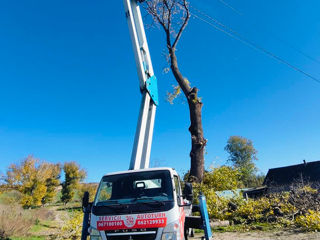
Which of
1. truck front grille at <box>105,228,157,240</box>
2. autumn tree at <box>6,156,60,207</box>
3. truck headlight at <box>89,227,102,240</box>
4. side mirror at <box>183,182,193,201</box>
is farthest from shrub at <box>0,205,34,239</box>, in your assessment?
autumn tree at <box>6,156,60,207</box>

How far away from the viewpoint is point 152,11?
12836 mm

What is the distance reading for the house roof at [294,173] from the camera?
24.6m

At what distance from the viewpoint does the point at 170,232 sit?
3389mm

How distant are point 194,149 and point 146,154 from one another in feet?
9.90

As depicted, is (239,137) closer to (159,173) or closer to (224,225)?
(224,225)

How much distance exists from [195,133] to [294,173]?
926 inches

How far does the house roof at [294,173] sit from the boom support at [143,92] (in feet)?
71.4

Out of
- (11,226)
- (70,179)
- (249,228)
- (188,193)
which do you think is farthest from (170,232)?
(70,179)

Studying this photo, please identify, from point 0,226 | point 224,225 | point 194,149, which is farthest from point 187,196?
point 0,226

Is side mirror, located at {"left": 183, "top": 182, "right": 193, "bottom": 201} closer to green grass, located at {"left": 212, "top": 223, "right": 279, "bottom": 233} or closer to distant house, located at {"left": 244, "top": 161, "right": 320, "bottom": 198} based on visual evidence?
green grass, located at {"left": 212, "top": 223, "right": 279, "bottom": 233}

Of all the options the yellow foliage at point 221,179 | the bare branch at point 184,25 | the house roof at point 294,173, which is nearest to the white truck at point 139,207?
the yellow foliage at point 221,179

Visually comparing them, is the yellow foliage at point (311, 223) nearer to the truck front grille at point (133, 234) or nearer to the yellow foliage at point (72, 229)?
the truck front grille at point (133, 234)

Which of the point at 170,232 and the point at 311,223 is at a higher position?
the point at 170,232

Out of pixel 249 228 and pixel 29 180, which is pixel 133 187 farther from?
pixel 29 180
